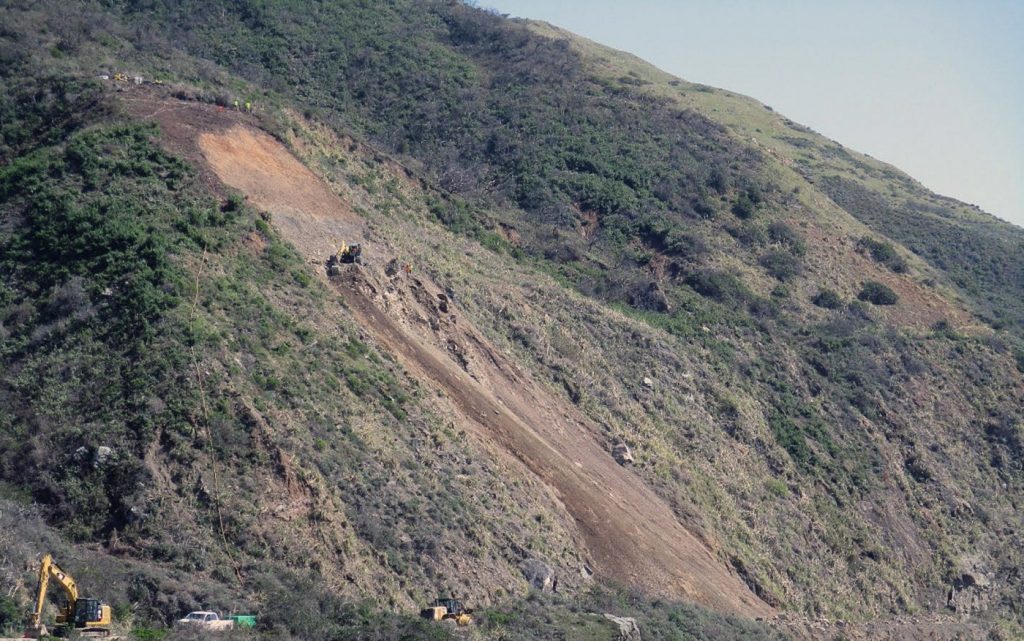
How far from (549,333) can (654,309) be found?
972 centimetres

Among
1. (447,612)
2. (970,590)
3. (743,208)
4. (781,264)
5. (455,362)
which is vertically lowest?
(970,590)

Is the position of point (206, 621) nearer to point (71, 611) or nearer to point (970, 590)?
point (71, 611)

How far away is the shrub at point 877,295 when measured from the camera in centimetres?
5812

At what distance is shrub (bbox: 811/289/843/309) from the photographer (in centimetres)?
5703

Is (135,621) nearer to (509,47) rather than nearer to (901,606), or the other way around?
(901,606)

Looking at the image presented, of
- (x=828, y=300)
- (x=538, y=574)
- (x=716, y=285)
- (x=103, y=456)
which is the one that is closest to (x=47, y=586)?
(x=103, y=456)

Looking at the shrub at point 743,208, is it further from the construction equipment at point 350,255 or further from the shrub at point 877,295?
the construction equipment at point 350,255

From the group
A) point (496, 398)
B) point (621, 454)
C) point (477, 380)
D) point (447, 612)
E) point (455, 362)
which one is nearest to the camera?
point (447, 612)

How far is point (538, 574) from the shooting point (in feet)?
94.7

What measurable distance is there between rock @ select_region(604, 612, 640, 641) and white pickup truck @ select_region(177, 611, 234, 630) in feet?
30.9

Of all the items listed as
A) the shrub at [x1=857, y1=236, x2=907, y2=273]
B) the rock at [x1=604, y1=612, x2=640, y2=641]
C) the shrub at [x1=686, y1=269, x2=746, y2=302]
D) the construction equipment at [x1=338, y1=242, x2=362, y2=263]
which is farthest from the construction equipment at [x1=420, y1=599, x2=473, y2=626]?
the shrub at [x1=857, y1=236, x2=907, y2=273]

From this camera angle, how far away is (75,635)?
62.9 ft

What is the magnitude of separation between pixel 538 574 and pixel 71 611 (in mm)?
12129

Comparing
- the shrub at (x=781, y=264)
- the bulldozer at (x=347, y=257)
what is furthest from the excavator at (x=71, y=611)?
the shrub at (x=781, y=264)
